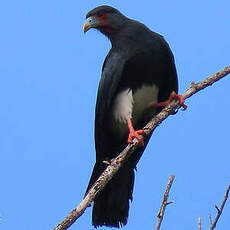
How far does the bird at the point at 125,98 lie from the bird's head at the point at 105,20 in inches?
5.8

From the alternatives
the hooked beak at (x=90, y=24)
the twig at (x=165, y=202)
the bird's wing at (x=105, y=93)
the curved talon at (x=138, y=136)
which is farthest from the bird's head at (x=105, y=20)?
the twig at (x=165, y=202)

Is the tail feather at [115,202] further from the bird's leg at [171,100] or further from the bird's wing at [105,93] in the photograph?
the bird's leg at [171,100]

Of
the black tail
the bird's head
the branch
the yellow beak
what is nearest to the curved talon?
the branch

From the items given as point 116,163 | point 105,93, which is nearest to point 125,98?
point 105,93

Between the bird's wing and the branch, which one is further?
the bird's wing

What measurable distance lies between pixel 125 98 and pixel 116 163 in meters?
1.58

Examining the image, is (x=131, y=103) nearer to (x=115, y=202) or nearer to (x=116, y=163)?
(x=115, y=202)

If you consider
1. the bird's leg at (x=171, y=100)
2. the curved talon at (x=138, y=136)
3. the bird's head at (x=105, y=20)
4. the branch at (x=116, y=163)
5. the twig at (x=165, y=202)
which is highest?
the bird's head at (x=105, y=20)

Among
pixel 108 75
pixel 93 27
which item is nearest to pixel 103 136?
pixel 108 75

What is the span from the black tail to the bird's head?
57.6 inches

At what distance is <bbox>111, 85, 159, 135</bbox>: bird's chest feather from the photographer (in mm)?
5824

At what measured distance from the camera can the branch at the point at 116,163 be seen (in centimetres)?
355

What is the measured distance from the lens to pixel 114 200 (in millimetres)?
5730

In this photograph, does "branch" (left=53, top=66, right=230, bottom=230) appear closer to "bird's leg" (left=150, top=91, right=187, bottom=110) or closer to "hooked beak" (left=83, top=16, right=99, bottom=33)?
"bird's leg" (left=150, top=91, right=187, bottom=110)
